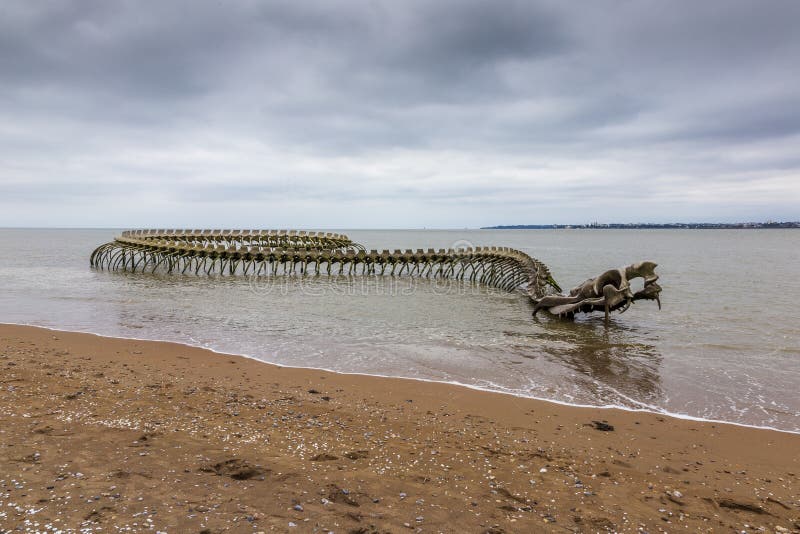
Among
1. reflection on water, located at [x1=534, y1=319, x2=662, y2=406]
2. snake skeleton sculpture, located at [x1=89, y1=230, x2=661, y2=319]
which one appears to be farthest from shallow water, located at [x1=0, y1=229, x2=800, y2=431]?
snake skeleton sculpture, located at [x1=89, y1=230, x2=661, y2=319]

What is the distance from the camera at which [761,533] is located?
12.8 feet

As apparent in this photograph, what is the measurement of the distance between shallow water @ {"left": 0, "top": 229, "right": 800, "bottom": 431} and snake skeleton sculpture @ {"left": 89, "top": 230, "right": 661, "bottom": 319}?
112 cm

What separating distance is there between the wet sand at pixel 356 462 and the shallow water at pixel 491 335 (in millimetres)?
1543

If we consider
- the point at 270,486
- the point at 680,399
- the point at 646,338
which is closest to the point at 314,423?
the point at 270,486

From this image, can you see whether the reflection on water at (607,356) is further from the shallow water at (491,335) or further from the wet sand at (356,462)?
the wet sand at (356,462)

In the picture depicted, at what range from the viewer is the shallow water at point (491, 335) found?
8.67 m

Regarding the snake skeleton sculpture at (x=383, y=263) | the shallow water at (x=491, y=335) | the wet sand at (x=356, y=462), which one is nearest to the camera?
the wet sand at (x=356, y=462)

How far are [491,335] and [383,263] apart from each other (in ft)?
74.9

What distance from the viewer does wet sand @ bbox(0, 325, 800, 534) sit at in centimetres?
386

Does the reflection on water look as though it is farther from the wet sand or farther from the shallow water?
the wet sand

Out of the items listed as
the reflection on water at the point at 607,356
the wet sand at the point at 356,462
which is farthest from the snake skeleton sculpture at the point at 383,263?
the wet sand at the point at 356,462

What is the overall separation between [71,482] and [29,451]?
42.5 inches

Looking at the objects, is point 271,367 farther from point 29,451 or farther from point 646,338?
point 646,338

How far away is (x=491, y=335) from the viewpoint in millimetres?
13562
